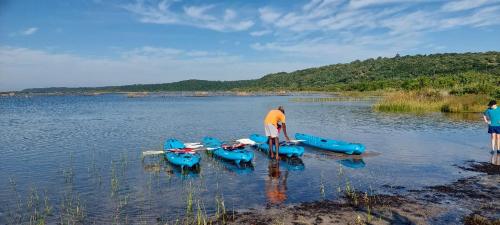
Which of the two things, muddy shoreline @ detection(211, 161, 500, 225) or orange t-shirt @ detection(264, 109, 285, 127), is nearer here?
muddy shoreline @ detection(211, 161, 500, 225)

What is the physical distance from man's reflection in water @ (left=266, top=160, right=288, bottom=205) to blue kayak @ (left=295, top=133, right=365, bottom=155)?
10.8 feet

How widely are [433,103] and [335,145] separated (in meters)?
22.4

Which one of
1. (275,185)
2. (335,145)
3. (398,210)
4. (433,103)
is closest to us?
(398,210)

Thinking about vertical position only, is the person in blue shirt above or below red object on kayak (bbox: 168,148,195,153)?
above

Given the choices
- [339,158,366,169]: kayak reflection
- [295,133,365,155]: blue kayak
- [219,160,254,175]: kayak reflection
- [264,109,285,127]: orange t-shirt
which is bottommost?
[339,158,366,169]: kayak reflection

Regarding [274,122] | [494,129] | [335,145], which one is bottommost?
[335,145]

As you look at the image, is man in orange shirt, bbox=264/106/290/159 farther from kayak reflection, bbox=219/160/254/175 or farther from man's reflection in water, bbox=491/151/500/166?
man's reflection in water, bbox=491/151/500/166

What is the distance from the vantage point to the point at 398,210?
32.7 feet

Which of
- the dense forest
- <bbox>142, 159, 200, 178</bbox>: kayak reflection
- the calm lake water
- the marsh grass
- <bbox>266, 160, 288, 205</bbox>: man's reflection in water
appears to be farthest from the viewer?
the dense forest

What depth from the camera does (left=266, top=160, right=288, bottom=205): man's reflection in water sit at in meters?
11.2

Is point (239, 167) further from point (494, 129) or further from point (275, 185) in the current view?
point (494, 129)

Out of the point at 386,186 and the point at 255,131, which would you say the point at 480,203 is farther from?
the point at 255,131

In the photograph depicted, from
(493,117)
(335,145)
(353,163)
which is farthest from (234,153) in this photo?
(493,117)

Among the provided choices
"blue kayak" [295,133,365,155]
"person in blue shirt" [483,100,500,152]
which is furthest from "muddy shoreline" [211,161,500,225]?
"blue kayak" [295,133,365,155]
